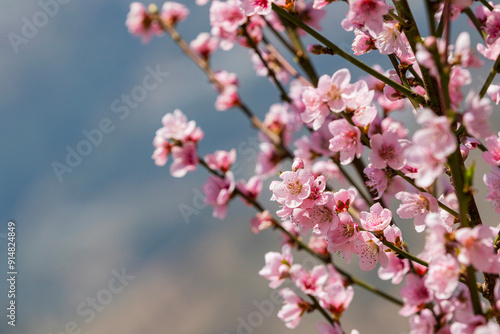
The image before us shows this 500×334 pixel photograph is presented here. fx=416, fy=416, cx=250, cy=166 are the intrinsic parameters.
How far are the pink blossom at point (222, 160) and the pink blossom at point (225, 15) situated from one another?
0.59 metres

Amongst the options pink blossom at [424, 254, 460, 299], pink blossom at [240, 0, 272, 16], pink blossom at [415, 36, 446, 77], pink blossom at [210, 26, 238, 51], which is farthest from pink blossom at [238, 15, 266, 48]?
pink blossom at [424, 254, 460, 299]

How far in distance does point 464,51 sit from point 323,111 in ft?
1.30

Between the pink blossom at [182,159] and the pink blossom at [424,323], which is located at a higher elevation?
the pink blossom at [182,159]

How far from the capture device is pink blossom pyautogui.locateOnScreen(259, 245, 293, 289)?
135 cm

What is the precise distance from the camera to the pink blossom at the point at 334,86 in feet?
3.66

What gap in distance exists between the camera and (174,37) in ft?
7.86

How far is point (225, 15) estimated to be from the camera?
1.81 meters

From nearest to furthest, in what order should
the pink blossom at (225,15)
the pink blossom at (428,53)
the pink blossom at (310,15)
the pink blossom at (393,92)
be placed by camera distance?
the pink blossom at (428,53)
the pink blossom at (393,92)
the pink blossom at (225,15)
the pink blossom at (310,15)

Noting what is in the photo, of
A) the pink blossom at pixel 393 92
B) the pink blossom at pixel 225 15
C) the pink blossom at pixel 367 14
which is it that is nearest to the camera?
the pink blossom at pixel 367 14

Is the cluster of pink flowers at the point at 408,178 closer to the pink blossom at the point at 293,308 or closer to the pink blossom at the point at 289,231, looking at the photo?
the pink blossom at the point at 293,308

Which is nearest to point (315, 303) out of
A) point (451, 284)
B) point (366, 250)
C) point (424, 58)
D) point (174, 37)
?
point (366, 250)

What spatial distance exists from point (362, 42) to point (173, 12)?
5.24 feet

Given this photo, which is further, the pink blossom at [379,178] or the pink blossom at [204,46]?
the pink blossom at [204,46]

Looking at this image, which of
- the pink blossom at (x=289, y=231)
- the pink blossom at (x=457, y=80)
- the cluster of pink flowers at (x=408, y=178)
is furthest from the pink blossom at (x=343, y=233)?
the pink blossom at (x=289, y=231)
